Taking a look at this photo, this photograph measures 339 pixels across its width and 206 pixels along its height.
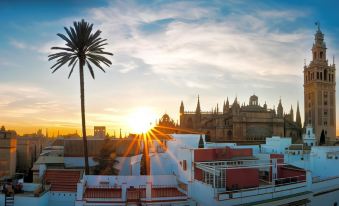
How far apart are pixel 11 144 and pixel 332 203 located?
29.7 meters

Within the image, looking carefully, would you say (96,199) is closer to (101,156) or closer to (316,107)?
(101,156)

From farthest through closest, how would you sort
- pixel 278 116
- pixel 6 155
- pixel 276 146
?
pixel 278 116, pixel 276 146, pixel 6 155

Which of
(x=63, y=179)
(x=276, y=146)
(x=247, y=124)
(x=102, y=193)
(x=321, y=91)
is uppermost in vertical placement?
(x=321, y=91)

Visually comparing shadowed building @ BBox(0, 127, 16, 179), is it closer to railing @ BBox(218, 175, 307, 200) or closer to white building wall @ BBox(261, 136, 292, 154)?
railing @ BBox(218, 175, 307, 200)

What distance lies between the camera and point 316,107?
7975cm

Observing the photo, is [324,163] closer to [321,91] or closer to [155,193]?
[155,193]

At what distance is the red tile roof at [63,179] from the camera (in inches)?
988

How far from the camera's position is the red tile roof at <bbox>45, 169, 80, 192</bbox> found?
82.3 ft

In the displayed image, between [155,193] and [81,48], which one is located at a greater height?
[81,48]

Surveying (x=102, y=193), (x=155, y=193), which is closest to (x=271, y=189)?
(x=155, y=193)

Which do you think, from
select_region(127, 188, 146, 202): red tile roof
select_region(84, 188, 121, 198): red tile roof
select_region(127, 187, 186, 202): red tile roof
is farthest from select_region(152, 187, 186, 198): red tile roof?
select_region(84, 188, 121, 198): red tile roof

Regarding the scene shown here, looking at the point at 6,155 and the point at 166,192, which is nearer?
the point at 166,192

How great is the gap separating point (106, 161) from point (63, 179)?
6.98 metres

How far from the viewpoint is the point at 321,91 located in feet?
261
